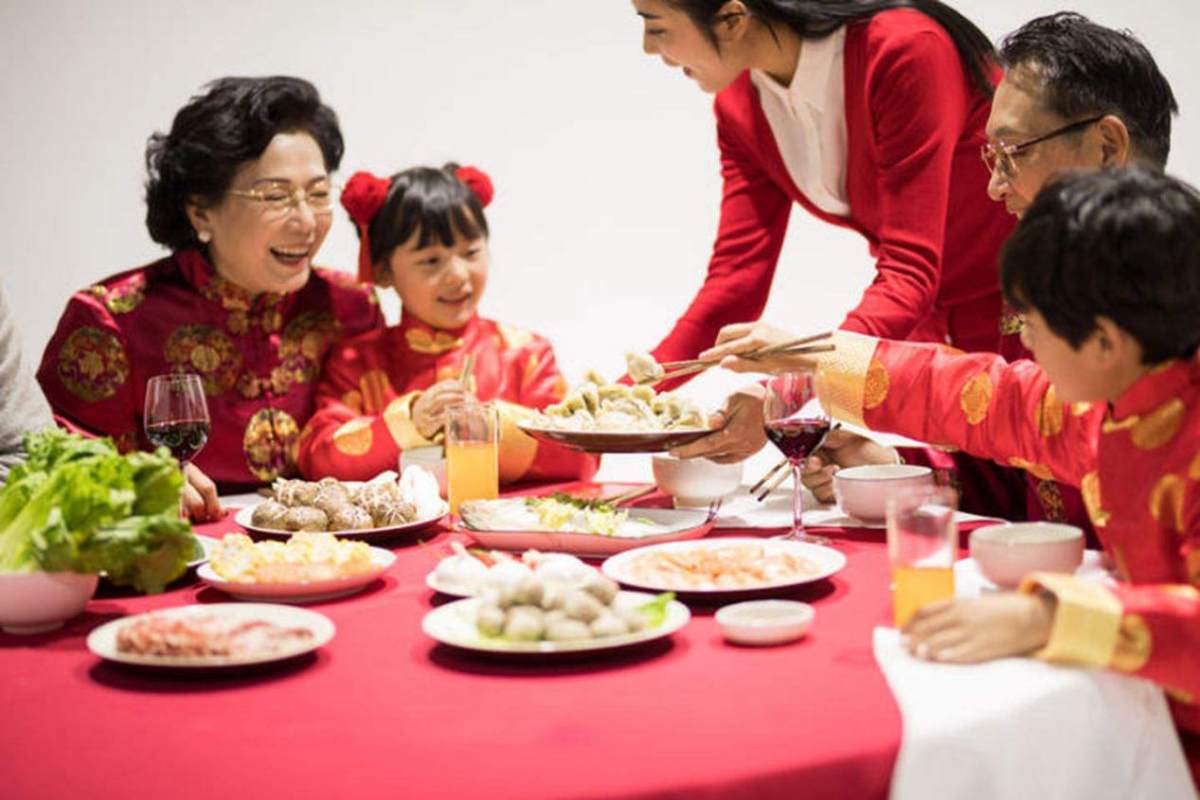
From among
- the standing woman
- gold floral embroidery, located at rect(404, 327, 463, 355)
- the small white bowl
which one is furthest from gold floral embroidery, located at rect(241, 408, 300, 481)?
the small white bowl

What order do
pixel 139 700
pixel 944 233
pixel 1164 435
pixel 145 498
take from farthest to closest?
1. pixel 944 233
2. pixel 145 498
3. pixel 1164 435
4. pixel 139 700

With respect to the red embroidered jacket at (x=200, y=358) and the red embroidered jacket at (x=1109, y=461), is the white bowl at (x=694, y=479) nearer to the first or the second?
the red embroidered jacket at (x=1109, y=461)

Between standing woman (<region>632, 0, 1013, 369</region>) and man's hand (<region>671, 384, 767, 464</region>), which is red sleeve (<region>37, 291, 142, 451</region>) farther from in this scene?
man's hand (<region>671, 384, 767, 464</region>)

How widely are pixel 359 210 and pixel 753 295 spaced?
3.02ft

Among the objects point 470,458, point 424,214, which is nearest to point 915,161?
point 470,458

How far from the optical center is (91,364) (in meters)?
2.82

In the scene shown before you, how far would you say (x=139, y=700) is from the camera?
1.29 meters

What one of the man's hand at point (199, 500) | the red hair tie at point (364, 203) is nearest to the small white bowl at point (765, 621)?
Result: the man's hand at point (199, 500)

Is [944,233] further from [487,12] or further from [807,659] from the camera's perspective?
[487,12]

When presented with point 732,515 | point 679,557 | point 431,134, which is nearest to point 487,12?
point 431,134

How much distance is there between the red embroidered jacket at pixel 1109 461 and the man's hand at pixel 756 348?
96 millimetres

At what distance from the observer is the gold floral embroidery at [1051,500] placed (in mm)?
2211

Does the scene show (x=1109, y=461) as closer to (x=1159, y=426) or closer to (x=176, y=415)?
(x=1159, y=426)

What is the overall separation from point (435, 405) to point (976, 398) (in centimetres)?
118
